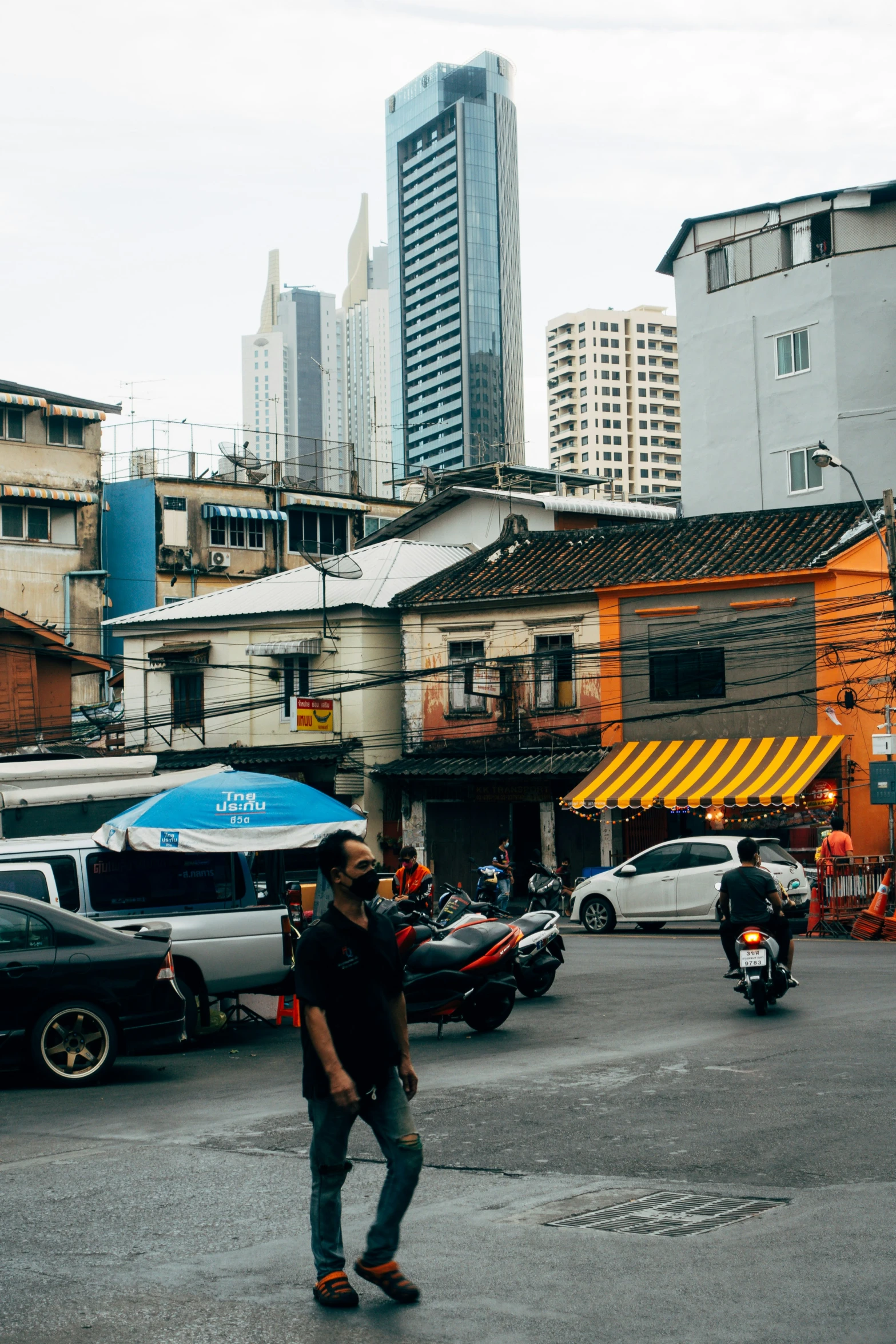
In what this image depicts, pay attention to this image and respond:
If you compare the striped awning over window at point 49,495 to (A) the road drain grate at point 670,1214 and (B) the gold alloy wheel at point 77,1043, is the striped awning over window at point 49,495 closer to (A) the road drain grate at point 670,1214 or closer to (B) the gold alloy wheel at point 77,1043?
(B) the gold alloy wheel at point 77,1043

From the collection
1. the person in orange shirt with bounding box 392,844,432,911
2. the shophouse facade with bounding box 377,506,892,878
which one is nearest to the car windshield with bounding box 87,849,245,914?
the person in orange shirt with bounding box 392,844,432,911

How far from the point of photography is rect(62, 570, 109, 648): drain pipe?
55062mm

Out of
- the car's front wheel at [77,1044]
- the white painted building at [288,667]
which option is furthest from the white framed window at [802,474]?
the car's front wheel at [77,1044]

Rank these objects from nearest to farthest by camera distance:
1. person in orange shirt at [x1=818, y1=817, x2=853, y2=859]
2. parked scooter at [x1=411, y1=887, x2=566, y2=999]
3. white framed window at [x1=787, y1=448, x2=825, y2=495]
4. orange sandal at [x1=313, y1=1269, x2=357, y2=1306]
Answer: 1. orange sandal at [x1=313, y1=1269, x2=357, y2=1306]
2. parked scooter at [x1=411, y1=887, x2=566, y2=999]
3. person in orange shirt at [x1=818, y1=817, x2=853, y2=859]
4. white framed window at [x1=787, y1=448, x2=825, y2=495]

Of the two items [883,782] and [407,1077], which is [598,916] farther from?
[407,1077]

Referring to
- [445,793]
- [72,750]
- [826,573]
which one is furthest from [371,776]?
[826,573]

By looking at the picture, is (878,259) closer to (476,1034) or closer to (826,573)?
(826,573)

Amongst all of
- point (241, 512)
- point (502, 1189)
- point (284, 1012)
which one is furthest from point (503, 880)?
point (241, 512)

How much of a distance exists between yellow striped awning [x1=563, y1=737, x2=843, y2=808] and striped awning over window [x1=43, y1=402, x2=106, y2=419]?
92.9ft

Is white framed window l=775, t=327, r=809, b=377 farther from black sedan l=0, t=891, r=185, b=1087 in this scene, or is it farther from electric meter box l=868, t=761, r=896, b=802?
black sedan l=0, t=891, r=185, b=1087

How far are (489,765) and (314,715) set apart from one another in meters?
5.29

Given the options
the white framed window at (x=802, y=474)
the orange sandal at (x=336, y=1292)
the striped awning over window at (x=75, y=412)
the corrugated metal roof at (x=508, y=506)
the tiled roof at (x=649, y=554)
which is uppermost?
the striped awning over window at (x=75, y=412)

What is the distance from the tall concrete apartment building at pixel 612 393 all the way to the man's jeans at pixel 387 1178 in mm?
184689

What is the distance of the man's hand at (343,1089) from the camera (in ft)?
18.5
